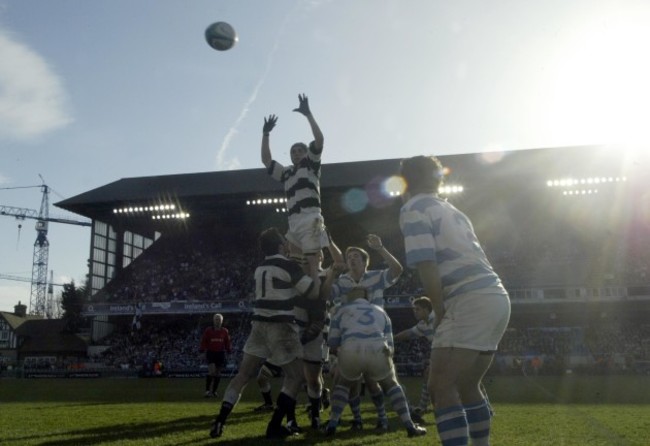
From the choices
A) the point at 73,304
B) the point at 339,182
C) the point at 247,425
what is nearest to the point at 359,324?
the point at 247,425

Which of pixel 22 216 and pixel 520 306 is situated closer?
pixel 520 306

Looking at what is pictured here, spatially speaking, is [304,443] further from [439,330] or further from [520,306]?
[520,306]

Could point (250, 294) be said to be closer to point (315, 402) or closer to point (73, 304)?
point (315, 402)

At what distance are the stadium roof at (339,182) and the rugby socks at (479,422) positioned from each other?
34742 millimetres

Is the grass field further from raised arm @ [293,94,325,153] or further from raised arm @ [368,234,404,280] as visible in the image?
raised arm @ [293,94,325,153]

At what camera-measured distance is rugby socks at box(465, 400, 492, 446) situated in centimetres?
399

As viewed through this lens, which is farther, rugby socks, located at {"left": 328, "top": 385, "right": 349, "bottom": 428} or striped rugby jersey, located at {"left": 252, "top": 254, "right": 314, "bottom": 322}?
rugby socks, located at {"left": 328, "top": 385, "right": 349, "bottom": 428}

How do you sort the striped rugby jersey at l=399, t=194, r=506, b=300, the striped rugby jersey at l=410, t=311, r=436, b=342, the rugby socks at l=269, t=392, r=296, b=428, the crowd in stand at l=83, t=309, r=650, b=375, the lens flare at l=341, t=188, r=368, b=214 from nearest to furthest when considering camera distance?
the striped rugby jersey at l=399, t=194, r=506, b=300 → the rugby socks at l=269, t=392, r=296, b=428 → the striped rugby jersey at l=410, t=311, r=436, b=342 → the crowd in stand at l=83, t=309, r=650, b=375 → the lens flare at l=341, t=188, r=368, b=214

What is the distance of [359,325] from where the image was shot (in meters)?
6.61

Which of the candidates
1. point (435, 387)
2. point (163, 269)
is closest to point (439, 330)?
point (435, 387)

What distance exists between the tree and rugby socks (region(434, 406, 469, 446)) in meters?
64.4

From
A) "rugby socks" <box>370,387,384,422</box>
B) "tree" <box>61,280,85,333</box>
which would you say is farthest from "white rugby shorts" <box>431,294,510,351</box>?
"tree" <box>61,280,85,333</box>

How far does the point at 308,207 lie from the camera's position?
308 inches

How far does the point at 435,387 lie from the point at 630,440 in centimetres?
394
